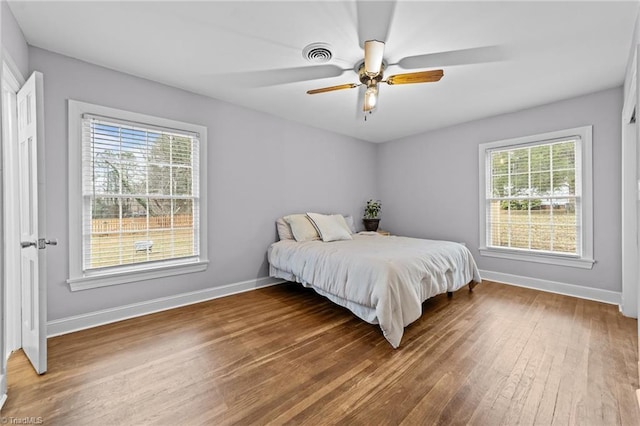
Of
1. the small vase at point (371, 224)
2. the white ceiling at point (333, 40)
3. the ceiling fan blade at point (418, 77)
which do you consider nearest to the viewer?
the white ceiling at point (333, 40)

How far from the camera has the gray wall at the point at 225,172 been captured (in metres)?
2.39

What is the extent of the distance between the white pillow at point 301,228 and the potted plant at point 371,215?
1.60 metres

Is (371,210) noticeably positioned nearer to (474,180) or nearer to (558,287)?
(474,180)

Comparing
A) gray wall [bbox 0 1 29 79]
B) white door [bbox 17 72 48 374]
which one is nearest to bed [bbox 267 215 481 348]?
white door [bbox 17 72 48 374]

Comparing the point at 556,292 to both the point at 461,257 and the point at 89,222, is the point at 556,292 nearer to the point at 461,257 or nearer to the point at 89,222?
the point at 461,257

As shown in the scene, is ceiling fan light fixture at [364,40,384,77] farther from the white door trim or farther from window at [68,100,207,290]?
the white door trim

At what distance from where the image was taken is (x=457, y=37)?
2.13 metres

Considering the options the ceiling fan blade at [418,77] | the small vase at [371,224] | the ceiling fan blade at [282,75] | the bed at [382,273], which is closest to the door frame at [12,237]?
the ceiling fan blade at [282,75]

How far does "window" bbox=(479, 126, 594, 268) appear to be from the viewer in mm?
3316

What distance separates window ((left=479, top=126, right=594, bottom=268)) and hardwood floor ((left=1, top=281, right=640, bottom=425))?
947 millimetres

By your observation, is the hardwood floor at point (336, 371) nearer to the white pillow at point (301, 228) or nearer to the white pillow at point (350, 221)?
the white pillow at point (301, 228)

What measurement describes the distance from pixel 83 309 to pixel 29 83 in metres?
1.92

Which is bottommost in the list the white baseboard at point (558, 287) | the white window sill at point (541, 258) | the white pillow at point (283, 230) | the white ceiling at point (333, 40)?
the white baseboard at point (558, 287)

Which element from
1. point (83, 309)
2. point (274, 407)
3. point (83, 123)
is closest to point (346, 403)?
point (274, 407)
